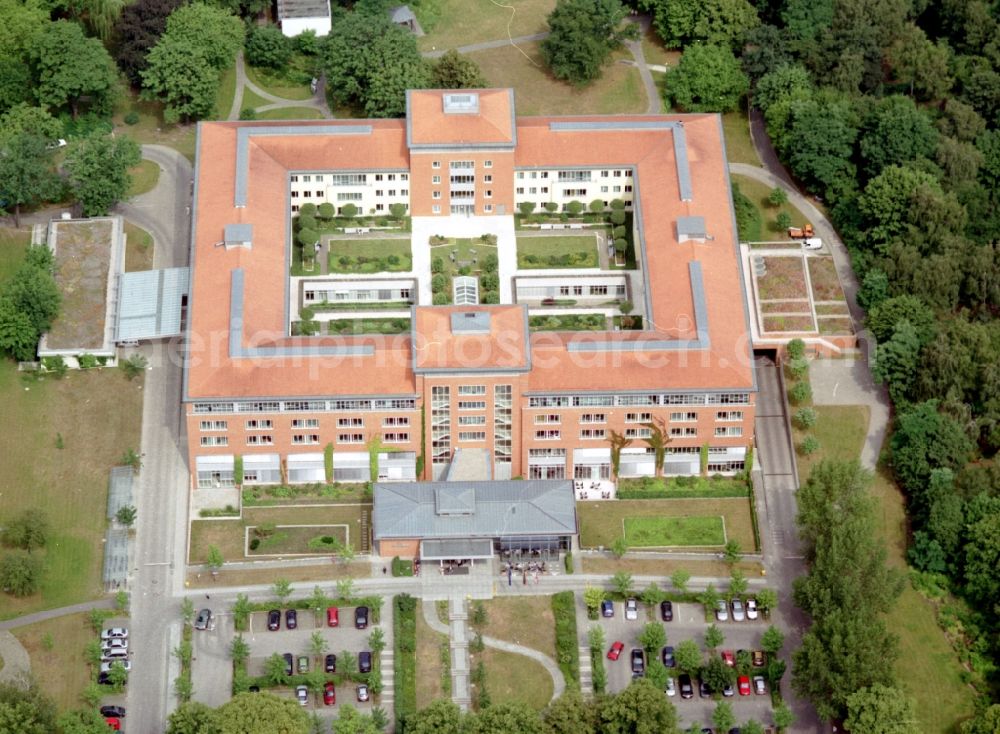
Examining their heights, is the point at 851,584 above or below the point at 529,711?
above

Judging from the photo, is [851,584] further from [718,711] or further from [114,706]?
[114,706]

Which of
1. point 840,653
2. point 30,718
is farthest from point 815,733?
point 30,718

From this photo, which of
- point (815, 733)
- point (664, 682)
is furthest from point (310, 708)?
point (815, 733)

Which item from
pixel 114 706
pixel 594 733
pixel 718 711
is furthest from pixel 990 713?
pixel 114 706

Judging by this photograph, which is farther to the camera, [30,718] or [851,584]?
[851,584]

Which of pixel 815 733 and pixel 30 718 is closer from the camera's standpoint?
pixel 30 718

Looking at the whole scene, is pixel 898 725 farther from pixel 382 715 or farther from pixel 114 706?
pixel 114 706

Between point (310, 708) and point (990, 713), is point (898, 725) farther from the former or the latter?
point (310, 708)

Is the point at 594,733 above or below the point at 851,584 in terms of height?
below
